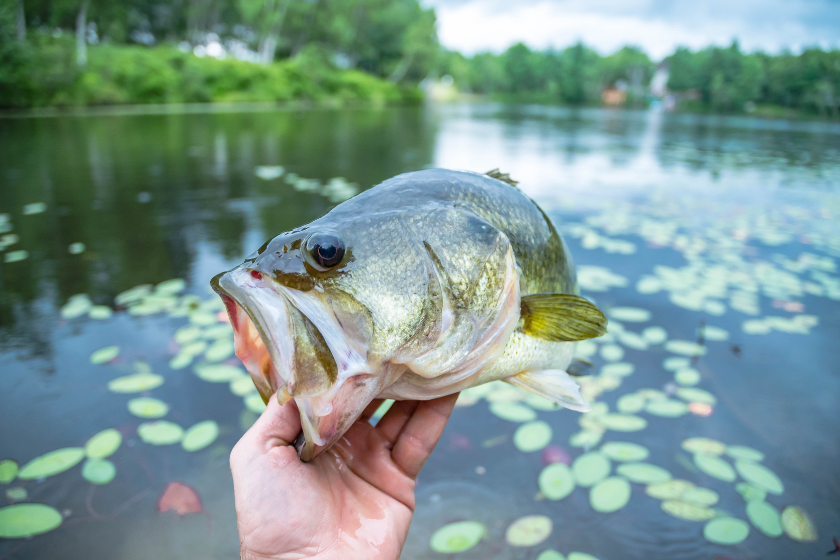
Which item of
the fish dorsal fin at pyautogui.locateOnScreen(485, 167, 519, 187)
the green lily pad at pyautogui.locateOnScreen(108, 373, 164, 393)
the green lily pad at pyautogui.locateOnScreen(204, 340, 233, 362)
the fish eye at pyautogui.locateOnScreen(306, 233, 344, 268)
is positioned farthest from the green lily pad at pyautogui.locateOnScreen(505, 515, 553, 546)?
the green lily pad at pyautogui.locateOnScreen(108, 373, 164, 393)

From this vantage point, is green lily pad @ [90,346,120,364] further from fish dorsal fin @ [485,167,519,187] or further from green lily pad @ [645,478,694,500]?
green lily pad @ [645,478,694,500]

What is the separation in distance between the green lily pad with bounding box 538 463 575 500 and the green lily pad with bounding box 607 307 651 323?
1794 mm

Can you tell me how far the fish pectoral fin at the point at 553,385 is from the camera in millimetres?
Answer: 1396

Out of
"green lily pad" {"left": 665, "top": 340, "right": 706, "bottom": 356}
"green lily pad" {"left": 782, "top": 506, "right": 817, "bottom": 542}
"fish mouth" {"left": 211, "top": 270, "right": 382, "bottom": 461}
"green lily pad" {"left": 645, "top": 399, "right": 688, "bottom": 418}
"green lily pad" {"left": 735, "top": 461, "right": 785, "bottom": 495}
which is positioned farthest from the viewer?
"green lily pad" {"left": 665, "top": 340, "right": 706, "bottom": 356}

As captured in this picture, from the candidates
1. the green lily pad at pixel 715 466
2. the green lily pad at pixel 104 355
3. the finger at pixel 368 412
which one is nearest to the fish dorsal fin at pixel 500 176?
the finger at pixel 368 412

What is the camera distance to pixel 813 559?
2068mm

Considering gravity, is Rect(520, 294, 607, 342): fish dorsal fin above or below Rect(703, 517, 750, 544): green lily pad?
above

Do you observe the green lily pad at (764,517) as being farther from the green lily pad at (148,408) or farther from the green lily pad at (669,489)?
the green lily pad at (148,408)

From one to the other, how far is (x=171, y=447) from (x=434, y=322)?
2137 millimetres

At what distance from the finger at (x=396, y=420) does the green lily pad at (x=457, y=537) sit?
0.76 meters

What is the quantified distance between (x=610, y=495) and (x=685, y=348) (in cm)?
164

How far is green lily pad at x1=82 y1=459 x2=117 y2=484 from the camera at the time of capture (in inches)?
91.7

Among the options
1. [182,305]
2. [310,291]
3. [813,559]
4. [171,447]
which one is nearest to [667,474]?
[813,559]

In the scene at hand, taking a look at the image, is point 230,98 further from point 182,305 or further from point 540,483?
point 540,483
